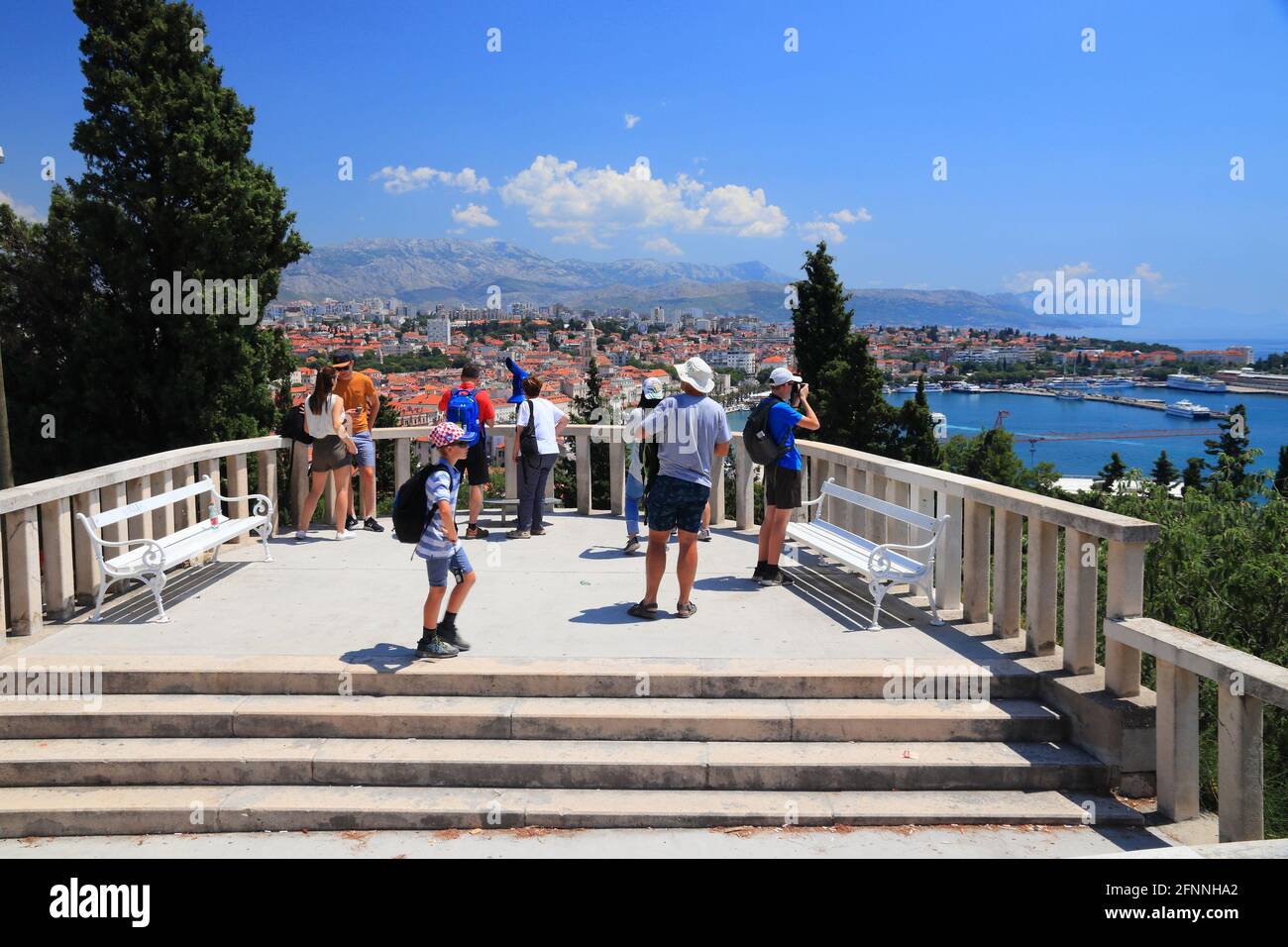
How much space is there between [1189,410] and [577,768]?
11284cm

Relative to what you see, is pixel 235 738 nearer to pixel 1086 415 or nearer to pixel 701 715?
pixel 701 715

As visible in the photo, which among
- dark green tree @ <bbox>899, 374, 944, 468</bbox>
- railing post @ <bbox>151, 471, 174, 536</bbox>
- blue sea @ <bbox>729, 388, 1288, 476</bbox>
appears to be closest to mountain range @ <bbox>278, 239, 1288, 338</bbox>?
blue sea @ <bbox>729, 388, 1288, 476</bbox>

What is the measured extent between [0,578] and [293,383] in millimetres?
19971

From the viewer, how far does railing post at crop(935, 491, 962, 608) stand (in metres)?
6.97

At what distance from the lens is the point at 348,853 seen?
4.43 m

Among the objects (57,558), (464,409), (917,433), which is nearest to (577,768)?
(57,558)

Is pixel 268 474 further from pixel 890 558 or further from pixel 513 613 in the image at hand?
pixel 890 558

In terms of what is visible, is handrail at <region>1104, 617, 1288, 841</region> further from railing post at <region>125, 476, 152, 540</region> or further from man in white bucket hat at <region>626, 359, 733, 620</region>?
railing post at <region>125, 476, 152, 540</region>

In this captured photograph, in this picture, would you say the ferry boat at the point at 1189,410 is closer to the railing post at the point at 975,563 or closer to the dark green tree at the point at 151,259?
the dark green tree at the point at 151,259

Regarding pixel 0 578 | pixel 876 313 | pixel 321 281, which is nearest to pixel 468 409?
pixel 0 578

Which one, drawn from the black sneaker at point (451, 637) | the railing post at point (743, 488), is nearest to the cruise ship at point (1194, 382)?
the railing post at point (743, 488)

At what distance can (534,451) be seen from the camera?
1015 centimetres
